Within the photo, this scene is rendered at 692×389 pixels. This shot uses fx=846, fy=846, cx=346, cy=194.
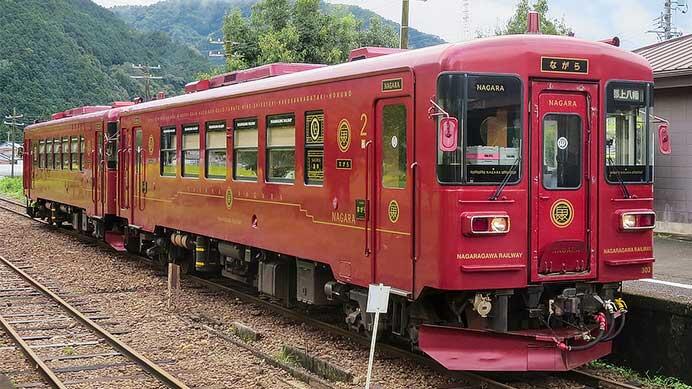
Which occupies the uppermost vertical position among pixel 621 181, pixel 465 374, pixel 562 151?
pixel 562 151

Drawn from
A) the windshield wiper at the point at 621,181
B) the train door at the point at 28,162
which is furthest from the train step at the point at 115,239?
the windshield wiper at the point at 621,181

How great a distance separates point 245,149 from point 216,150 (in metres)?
1.10

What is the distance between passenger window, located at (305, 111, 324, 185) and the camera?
8.94 m

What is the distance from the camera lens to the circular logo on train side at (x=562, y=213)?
728 centimetres

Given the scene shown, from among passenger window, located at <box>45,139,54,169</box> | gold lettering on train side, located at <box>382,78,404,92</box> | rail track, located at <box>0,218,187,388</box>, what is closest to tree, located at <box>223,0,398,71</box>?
passenger window, located at <box>45,139,54,169</box>

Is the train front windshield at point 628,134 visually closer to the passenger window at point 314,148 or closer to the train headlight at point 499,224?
the train headlight at point 499,224

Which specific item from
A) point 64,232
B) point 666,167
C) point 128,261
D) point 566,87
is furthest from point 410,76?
point 64,232

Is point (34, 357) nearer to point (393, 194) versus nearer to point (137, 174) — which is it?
point (393, 194)

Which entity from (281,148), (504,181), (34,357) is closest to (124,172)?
(281,148)

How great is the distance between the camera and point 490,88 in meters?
7.05

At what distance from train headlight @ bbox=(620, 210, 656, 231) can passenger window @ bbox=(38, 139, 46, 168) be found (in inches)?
745

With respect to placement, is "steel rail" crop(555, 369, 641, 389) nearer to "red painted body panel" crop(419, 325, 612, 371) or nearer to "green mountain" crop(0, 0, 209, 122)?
"red painted body panel" crop(419, 325, 612, 371)

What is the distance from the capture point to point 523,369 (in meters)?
7.06

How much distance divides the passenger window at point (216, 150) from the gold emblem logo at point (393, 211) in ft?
14.0
